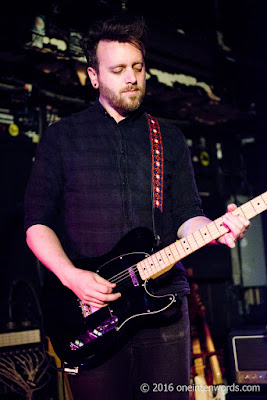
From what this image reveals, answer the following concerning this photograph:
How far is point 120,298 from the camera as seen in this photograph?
6.18 feet

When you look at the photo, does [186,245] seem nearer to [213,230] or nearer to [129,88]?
[213,230]

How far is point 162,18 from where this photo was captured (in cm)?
466

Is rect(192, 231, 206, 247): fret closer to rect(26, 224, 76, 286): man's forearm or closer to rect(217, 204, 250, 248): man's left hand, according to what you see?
rect(217, 204, 250, 248): man's left hand

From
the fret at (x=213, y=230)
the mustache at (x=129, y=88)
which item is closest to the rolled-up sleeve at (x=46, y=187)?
the mustache at (x=129, y=88)

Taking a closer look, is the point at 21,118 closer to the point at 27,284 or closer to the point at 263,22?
the point at 27,284

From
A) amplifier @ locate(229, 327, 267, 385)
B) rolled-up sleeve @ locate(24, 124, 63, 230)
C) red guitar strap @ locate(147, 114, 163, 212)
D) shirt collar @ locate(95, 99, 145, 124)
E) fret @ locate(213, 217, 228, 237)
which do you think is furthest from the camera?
amplifier @ locate(229, 327, 267, 385)

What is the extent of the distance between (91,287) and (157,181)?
0.64 m

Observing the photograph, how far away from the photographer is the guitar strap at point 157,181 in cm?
205

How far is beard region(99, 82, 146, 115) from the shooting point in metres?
2.12

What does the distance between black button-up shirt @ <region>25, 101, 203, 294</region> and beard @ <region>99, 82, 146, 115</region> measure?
0.31 feet

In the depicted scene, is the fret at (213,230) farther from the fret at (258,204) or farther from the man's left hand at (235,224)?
the fret at (258,204)

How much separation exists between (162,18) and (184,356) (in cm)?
385

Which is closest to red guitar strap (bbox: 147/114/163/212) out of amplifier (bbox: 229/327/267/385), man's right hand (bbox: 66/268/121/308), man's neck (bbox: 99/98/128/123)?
man's neck (bbox: 99/98/128/123)

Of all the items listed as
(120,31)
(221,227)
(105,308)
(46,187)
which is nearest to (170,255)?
(221,227)
